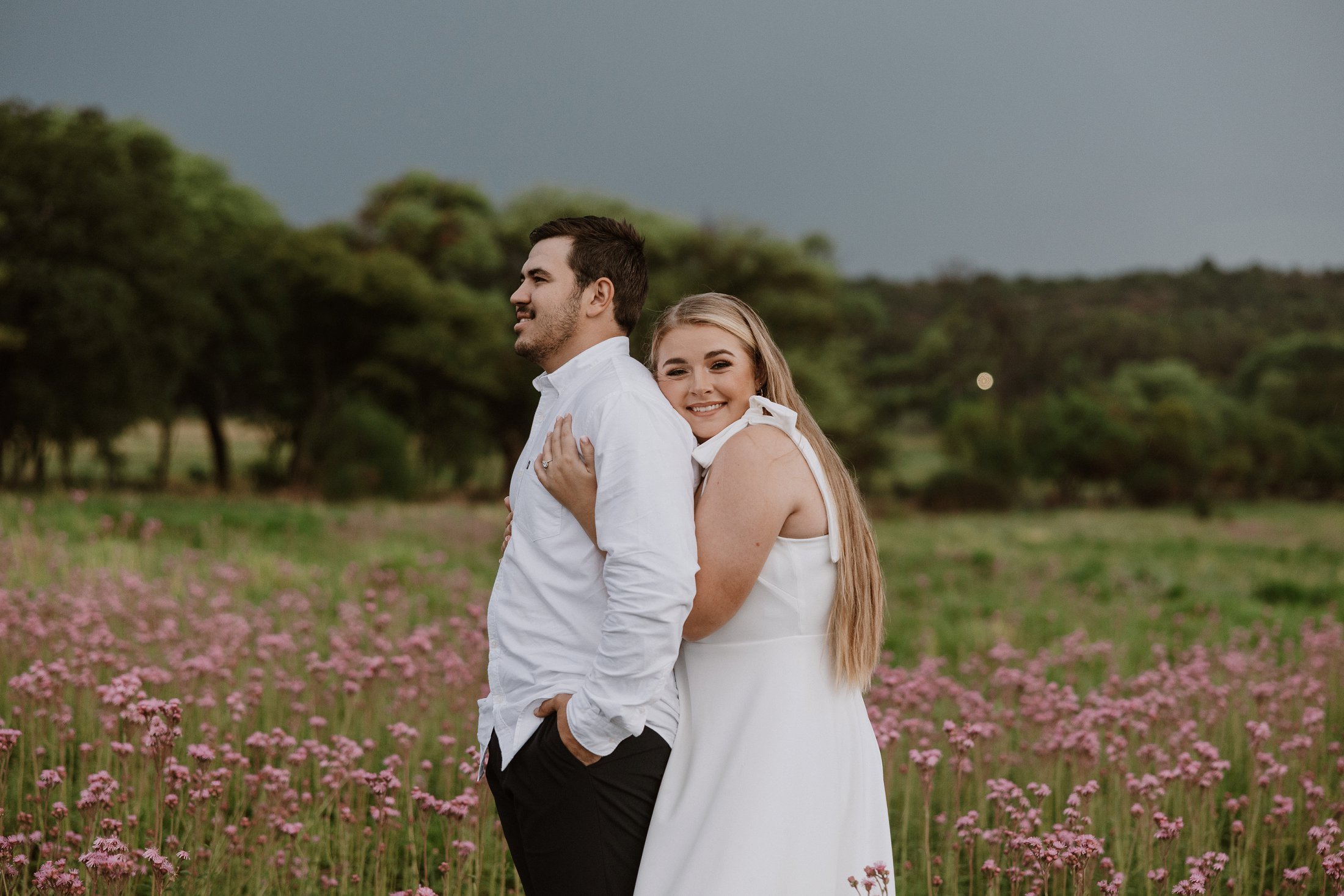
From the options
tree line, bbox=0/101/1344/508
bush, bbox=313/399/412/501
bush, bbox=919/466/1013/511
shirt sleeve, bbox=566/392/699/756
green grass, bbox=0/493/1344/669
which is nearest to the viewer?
shirt sleeve, bbox=566/392/699/756

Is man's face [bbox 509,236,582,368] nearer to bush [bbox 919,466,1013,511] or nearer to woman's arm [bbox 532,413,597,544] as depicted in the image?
woman's arm [bbox 532,413,597,544]

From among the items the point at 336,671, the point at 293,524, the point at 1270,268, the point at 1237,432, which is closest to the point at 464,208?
the point at 293,524

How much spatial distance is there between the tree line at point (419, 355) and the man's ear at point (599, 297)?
3.07 feet

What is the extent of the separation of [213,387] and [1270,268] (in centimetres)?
7635

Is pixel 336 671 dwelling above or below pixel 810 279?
below

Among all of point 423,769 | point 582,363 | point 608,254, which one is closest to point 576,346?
point 582,363

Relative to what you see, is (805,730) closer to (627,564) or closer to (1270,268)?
(627,564)

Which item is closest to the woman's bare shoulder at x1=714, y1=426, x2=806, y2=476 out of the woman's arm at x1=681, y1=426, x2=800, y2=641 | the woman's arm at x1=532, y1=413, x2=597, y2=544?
the woman's arm at x1=681, y1=426, x2=800, y2=641

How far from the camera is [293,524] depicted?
54.7 feet

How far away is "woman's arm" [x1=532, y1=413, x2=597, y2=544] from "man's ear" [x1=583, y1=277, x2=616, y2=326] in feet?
1.15

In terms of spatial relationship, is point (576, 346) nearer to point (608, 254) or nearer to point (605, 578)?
point (608, 254)

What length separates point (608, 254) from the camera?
2.84 metres

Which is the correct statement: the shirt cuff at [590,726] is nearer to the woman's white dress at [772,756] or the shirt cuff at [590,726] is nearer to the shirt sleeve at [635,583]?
the shirt sleeve at [635,583]

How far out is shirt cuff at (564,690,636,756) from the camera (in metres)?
2.39
